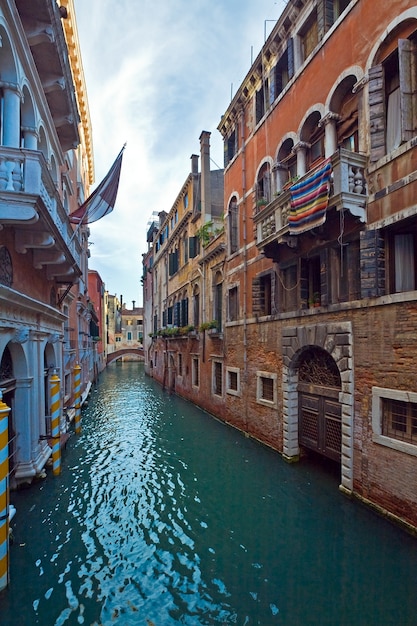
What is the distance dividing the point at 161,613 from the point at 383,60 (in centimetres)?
909

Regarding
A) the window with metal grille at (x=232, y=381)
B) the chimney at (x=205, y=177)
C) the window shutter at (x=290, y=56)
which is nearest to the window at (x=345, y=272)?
the window shutter at (x=290, y=56)

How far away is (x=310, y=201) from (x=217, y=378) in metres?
9.05

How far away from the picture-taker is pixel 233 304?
1357cm

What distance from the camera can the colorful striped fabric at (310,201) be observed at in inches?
289

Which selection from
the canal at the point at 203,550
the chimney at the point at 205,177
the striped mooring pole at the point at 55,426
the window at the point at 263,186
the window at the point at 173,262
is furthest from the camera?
the window at the point at 173,262

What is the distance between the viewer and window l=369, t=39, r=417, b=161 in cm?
621

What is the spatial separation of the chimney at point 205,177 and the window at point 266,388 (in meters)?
9.08

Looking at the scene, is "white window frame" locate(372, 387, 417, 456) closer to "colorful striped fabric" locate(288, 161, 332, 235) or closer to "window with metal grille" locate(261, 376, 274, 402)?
"colorful striped fabric" locate(288, 161, 332, 235)

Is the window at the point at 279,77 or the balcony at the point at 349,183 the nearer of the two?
the balcony at the point at 349,183

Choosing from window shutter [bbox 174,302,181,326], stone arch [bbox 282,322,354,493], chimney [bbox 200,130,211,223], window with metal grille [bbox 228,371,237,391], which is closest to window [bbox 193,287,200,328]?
window shutter [bbox 174,302,181,326]

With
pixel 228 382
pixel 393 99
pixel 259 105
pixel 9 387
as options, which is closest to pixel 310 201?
pixel 393 99

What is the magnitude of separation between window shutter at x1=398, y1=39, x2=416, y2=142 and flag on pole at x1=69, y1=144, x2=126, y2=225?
6023mm

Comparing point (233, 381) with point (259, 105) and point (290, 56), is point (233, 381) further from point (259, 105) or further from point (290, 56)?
point (290, 56)

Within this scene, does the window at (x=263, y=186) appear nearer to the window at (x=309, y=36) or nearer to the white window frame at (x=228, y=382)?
the window at (x=309, y=36)
